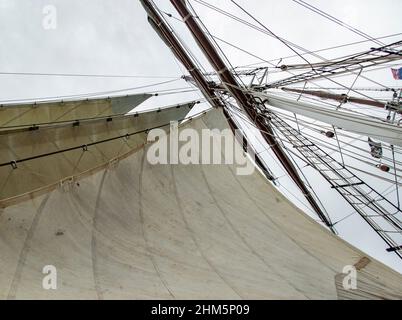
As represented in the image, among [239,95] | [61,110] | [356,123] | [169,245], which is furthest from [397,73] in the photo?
[61,110]

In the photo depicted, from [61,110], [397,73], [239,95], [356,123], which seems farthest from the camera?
[61,110]

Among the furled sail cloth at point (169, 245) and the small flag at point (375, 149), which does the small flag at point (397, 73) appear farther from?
the furled sail cloth at point (169, 245)

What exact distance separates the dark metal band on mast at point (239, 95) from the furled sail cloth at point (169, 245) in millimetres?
2263

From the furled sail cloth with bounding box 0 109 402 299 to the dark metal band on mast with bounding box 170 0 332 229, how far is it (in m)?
2.26

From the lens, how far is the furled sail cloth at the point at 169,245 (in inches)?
159

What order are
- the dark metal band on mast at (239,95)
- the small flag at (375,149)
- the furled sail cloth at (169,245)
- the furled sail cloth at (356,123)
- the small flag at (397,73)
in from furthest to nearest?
the small flag at (397,73) < the dark metal band on mast at (239,95) < the small flag at (375,149) < the furled sail cloth at (356,123) < the furled sail cloth at (169,245)

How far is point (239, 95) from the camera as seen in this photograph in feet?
37.2

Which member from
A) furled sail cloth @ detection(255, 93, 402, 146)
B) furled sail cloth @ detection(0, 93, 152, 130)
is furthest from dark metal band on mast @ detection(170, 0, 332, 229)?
furled sail cloth @ detection(0, 93, 152, 130)

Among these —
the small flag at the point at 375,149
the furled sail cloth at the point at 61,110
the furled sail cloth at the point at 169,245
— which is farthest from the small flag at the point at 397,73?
the furled sail cloth at the point at 61,110

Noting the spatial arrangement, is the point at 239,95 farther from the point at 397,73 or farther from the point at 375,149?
the point at 397,73

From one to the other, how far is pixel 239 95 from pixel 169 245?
725 cm

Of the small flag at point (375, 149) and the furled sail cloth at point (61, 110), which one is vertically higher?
→ the furled sail cloth at point (61, 110)

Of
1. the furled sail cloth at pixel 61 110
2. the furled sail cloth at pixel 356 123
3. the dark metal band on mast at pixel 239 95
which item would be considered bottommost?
the furled sail cloth at pixel 356 123

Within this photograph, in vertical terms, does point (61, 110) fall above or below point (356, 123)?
above
